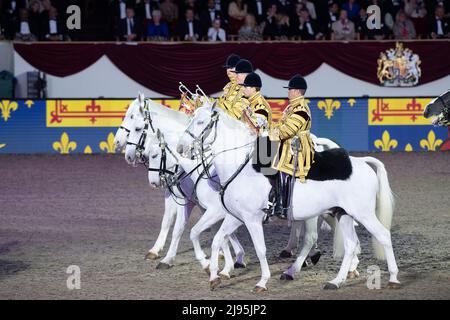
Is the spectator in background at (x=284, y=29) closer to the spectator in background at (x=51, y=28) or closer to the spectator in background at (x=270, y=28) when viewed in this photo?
the spectator in background at (x=270, y=28)

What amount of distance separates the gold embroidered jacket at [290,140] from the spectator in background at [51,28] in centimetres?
1445

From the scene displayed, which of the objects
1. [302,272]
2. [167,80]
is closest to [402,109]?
[167,80]

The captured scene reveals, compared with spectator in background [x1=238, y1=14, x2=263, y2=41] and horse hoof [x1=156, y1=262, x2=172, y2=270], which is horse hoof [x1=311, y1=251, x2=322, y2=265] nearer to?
horse hoof [x1=156, y1=262, x2=172, y2=270]

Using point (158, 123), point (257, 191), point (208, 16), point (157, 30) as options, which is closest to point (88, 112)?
point (157, 30)

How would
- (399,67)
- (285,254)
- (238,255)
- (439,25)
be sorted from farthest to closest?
(439,25)
(399,67)
(285,254)
(238,255)

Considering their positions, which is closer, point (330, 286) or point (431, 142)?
point (330, 286)

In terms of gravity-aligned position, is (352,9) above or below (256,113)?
above

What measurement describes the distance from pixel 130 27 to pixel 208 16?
2008 millimetres

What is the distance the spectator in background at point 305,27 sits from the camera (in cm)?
2304

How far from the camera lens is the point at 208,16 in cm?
2331

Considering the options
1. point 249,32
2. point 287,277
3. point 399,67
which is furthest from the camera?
point 249,32

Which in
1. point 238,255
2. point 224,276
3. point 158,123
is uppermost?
point 158,123

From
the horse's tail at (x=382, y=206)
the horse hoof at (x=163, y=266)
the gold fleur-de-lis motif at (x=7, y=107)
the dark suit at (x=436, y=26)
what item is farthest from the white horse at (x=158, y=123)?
the dark suit at (x=436, y=26)

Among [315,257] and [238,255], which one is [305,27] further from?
[238,255]
